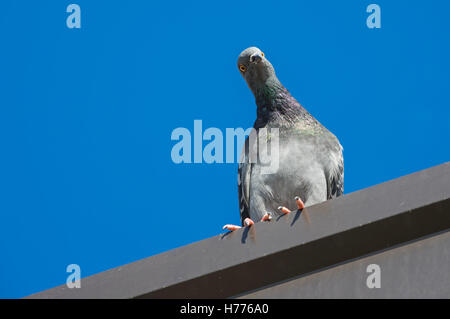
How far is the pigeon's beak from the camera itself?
31.5 feet

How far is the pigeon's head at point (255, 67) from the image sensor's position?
380 inches

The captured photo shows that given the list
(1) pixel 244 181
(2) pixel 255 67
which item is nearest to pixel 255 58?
(2) pixel 255 67

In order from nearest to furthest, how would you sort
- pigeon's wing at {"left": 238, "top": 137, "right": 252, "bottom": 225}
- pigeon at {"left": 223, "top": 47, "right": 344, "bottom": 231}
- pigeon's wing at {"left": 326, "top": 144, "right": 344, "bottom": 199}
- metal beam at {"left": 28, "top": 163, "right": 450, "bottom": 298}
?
metal beam at {"left": 28, "top": 163, "right": 450, "bottom": 298}
pigeon at {"left": 223, "top": 47, "right": 344, "bottom": 231}
pigeon's wing at {"left": 326, "top": 144, "right": 344, "bottom": 199}
pigeon's wing at {"left": 238, "top": 137, "right": 252, "bottom": 225}

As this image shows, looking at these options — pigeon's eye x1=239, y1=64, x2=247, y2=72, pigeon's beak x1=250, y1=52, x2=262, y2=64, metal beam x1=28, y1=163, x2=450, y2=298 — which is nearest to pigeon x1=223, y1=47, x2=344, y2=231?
pigeon's beak x1=250, y1=52, x2=262, y2=64

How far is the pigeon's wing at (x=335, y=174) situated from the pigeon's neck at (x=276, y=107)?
71cm

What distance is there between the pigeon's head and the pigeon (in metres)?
0.65

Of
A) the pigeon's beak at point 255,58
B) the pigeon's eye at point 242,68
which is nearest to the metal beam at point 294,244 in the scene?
the pigeon's beak at point 255,58

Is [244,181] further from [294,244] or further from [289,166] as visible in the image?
[294,244]

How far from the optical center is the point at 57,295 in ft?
14.7

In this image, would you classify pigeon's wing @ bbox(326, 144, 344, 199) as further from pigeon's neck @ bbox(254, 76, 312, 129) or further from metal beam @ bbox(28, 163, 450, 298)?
metal beam @ bbox(28, 163, 450, 298)

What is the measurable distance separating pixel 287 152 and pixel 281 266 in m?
4.09

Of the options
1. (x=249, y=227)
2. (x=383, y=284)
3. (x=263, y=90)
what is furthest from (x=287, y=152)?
(x=383, y=284)

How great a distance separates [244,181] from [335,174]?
1.13 metres

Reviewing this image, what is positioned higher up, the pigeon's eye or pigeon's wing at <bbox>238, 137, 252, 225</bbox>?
the pigeon's eye
